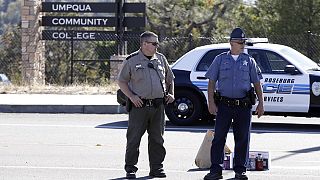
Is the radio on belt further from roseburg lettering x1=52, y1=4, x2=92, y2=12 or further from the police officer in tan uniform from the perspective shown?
roseburg lettering x1=52, y1=4, x2=92, y2=12

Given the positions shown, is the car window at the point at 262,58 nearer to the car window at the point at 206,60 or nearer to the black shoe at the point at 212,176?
the car window at the point at 206,60

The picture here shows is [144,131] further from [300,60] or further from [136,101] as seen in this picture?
[300,60]

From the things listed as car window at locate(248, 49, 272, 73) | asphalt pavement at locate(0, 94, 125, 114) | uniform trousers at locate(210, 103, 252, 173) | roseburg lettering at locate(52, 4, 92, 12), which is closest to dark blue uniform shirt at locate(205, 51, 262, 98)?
uniform trousers at locate(210, 103, 252, 173)

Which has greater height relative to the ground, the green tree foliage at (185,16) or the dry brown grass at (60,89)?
the green tree foliage at (185,16)

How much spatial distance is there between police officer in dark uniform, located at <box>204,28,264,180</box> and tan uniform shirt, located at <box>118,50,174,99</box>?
23.7 inches

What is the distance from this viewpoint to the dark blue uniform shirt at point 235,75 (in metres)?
9.30

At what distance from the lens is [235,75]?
9.30 m

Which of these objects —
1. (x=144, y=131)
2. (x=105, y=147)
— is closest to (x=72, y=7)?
(x=105, y=147)

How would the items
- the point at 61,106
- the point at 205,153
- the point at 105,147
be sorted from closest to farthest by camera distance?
the point at 205,153
the point at 105,147
the point at 61,106

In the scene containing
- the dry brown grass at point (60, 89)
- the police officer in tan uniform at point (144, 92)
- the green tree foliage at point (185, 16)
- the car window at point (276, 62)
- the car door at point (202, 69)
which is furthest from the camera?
the green tree foliage at point (185, 16)

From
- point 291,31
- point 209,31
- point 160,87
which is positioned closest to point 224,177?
point 160,87

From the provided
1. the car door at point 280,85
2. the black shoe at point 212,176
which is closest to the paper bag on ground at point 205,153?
the black shoe at point 212,176

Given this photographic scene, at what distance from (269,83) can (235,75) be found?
596cm

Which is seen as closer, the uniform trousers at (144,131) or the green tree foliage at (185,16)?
the uniform trousers at (144,131)
